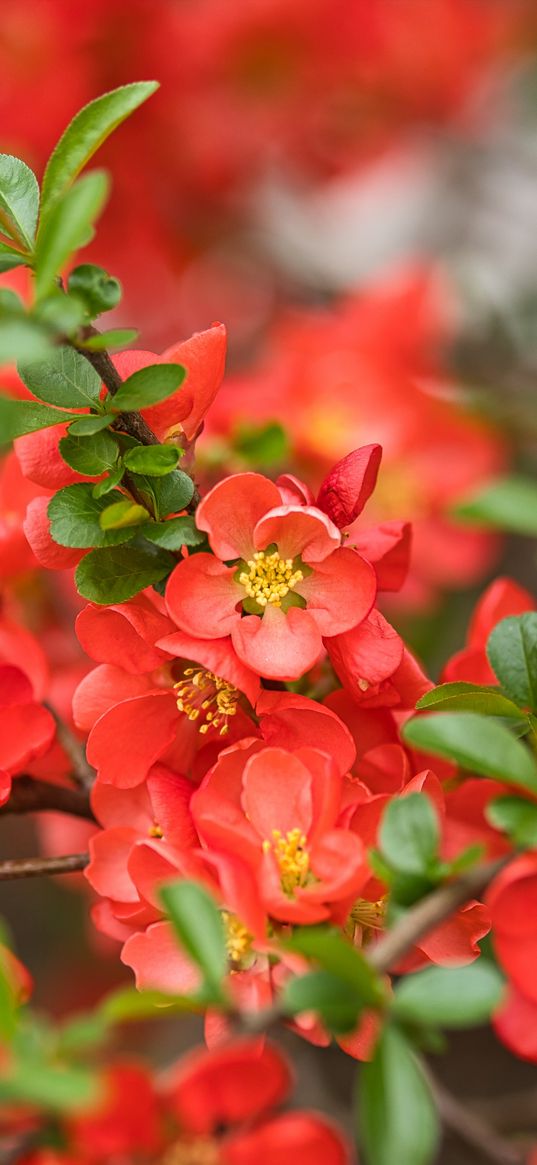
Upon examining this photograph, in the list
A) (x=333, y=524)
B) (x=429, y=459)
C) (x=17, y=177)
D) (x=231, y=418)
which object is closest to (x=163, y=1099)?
(x=333, y=524)

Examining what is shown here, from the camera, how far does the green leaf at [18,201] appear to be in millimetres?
517

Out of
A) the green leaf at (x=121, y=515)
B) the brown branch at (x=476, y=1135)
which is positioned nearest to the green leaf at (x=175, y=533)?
the green leaf at (x=121, y=515)

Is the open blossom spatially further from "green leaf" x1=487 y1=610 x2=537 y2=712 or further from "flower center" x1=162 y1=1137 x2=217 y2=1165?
"flower center" x1=162 y1=1137 x2=217 y2=1165

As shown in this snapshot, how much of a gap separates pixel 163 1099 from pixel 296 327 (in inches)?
46.4

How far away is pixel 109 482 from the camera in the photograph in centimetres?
55

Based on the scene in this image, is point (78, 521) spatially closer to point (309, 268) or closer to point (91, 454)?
point (91, 454)

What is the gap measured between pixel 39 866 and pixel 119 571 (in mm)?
178

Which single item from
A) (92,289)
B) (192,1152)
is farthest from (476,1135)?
(92,289)

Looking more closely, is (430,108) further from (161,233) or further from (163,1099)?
(163,1099)

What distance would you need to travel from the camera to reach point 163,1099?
1.73ft

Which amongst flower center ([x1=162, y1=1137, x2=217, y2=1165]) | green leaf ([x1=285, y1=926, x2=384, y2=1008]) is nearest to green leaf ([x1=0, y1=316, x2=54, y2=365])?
green leaf ([x1=285, y1=926, x2=384, y2=1008])

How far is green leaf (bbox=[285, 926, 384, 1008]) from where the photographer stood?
1.39 ft

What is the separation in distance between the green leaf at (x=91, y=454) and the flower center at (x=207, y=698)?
12cm

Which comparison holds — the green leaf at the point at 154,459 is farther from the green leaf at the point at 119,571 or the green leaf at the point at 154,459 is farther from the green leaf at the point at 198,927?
the green leaf at the point at 198,927
